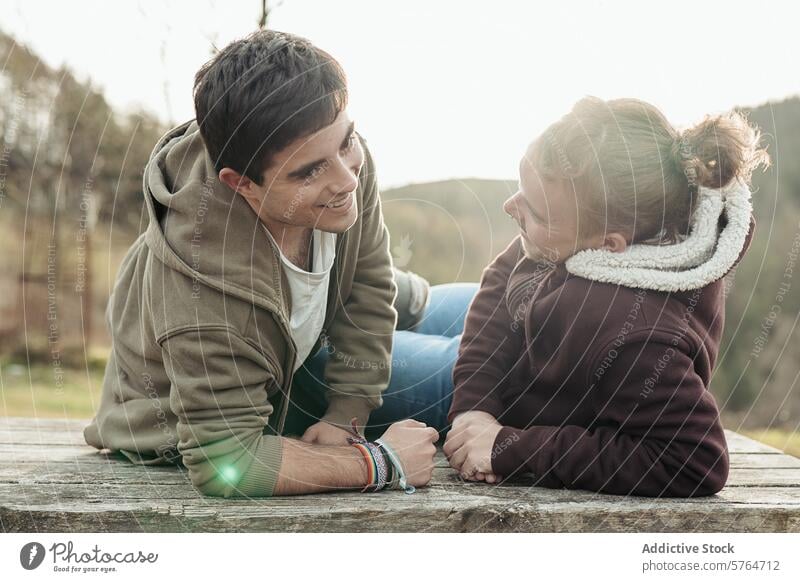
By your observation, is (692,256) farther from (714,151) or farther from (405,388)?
(405,388)

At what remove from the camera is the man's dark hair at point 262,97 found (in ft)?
3.46

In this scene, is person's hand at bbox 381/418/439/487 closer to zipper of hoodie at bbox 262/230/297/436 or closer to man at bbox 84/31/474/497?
man at bbox 84/31/474/497

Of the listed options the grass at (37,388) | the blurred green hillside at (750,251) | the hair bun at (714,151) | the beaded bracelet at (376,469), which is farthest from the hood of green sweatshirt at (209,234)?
the grass at (37,388)

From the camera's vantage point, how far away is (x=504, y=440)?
1.19 metres

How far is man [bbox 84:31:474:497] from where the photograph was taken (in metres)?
1.07

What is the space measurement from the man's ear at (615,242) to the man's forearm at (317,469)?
431 mm

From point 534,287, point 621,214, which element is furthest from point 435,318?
point 621,214

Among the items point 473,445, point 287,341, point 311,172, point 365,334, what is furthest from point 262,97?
point 473,445

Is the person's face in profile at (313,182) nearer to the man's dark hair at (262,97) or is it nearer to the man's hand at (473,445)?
the man's dark hair at (262,97)

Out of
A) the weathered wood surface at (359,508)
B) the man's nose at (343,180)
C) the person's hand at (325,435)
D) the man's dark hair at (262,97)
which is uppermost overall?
the man's dark hair at (262,97)

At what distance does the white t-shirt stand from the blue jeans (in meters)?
0.12

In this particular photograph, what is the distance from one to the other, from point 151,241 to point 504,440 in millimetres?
536

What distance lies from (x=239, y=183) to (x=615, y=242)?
50 cm
